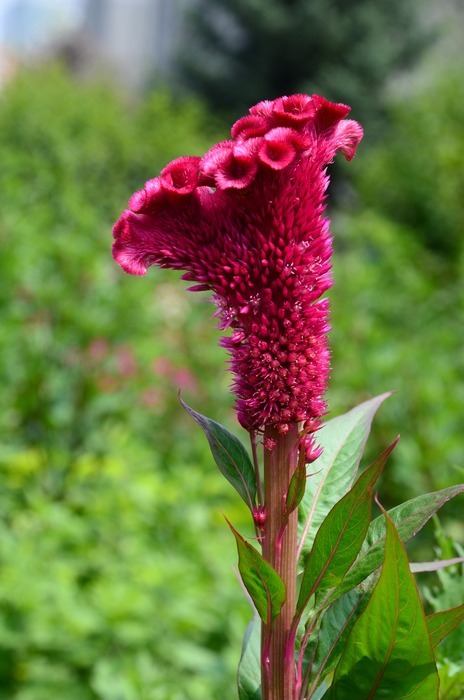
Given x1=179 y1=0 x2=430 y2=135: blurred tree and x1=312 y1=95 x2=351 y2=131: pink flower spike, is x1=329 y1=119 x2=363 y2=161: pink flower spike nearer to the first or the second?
x1=312 y1=95 x2=351 y2=131: pink flower spike

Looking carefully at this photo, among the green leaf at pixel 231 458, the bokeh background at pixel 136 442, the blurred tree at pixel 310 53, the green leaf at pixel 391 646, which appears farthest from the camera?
the blurred tree at pixel 310 53

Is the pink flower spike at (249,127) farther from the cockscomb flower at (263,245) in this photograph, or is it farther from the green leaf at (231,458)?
the green leaf at (231,458)

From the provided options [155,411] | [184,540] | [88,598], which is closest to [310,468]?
[88,598]

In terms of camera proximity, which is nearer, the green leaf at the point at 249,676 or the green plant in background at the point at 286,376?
the green plant in background at the point at 286,376

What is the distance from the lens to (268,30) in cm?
2020

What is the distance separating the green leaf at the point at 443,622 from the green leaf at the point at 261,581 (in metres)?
0.12

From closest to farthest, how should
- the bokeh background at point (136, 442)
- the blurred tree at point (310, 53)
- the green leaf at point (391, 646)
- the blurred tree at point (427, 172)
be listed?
the green leaf at point (391, 646)
the bokeh background at point (136, 442)
the blurred tree at point (427, 172)
the blurred tree at point (310, 53)

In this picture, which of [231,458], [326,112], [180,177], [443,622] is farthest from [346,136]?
[443,622]

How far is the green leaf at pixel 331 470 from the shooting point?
29.9 inches

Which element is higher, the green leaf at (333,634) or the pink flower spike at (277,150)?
the pink flower spike at (277,150)

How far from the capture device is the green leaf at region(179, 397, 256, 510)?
73cm

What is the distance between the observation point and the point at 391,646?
2.14 feet

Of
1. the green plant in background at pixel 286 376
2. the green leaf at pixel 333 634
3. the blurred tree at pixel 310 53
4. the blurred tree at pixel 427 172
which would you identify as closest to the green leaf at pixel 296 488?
the green plant in background at pixel 286 376

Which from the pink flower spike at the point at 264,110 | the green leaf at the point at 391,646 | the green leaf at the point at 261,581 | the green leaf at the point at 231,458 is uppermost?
the pink flower spike at the point at 264,110
